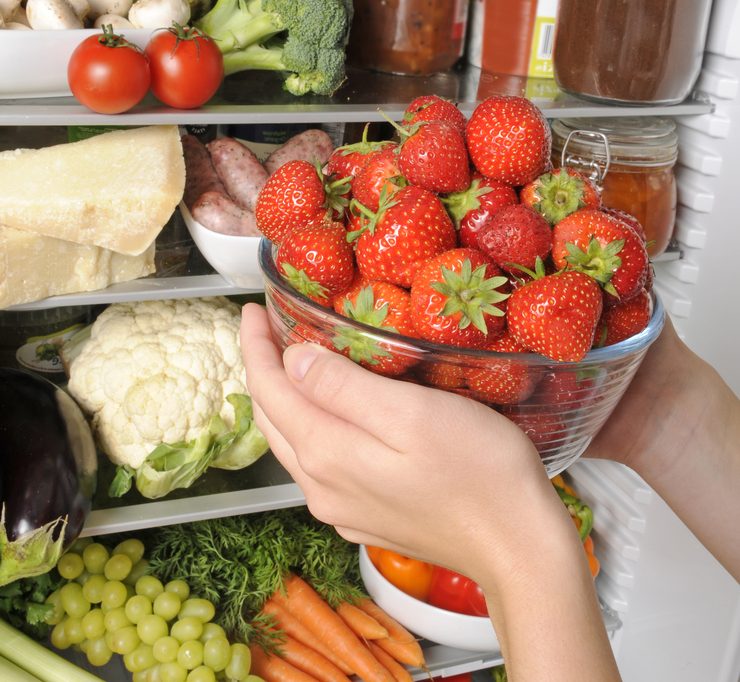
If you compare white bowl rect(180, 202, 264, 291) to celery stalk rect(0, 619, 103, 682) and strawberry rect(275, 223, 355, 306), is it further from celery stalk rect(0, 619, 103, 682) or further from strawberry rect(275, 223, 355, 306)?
celery stalk rect(0, 619, 103, 682)

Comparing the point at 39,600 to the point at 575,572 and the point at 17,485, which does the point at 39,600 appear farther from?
the point at 575,572

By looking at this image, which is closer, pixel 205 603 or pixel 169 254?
pixel 169 254

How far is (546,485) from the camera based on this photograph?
604mm

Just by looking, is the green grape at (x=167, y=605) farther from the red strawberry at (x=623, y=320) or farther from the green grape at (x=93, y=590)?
the red strawberry at (x=623, y=320)

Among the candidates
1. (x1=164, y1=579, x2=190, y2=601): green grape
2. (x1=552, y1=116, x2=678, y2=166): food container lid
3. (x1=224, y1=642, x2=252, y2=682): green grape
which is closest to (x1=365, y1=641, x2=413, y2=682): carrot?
(x1=224, y1=642, x2=252, y2=682): green grape

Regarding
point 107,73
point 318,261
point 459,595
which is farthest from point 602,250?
point 459,595

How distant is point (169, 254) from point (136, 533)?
1.89 feet

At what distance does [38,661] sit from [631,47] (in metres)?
1.27

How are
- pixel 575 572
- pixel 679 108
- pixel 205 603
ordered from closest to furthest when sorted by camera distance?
pixel 575 572 < pixel 679 108 < pixel 205 603

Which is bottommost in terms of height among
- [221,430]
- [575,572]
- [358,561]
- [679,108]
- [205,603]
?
[358,561]

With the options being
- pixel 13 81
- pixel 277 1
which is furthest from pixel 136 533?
pixel 277 1

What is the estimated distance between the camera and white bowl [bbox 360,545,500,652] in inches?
56.9

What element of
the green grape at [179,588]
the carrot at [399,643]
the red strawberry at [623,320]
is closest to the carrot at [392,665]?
the carrot at [399,643]

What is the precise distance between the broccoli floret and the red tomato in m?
0.10
